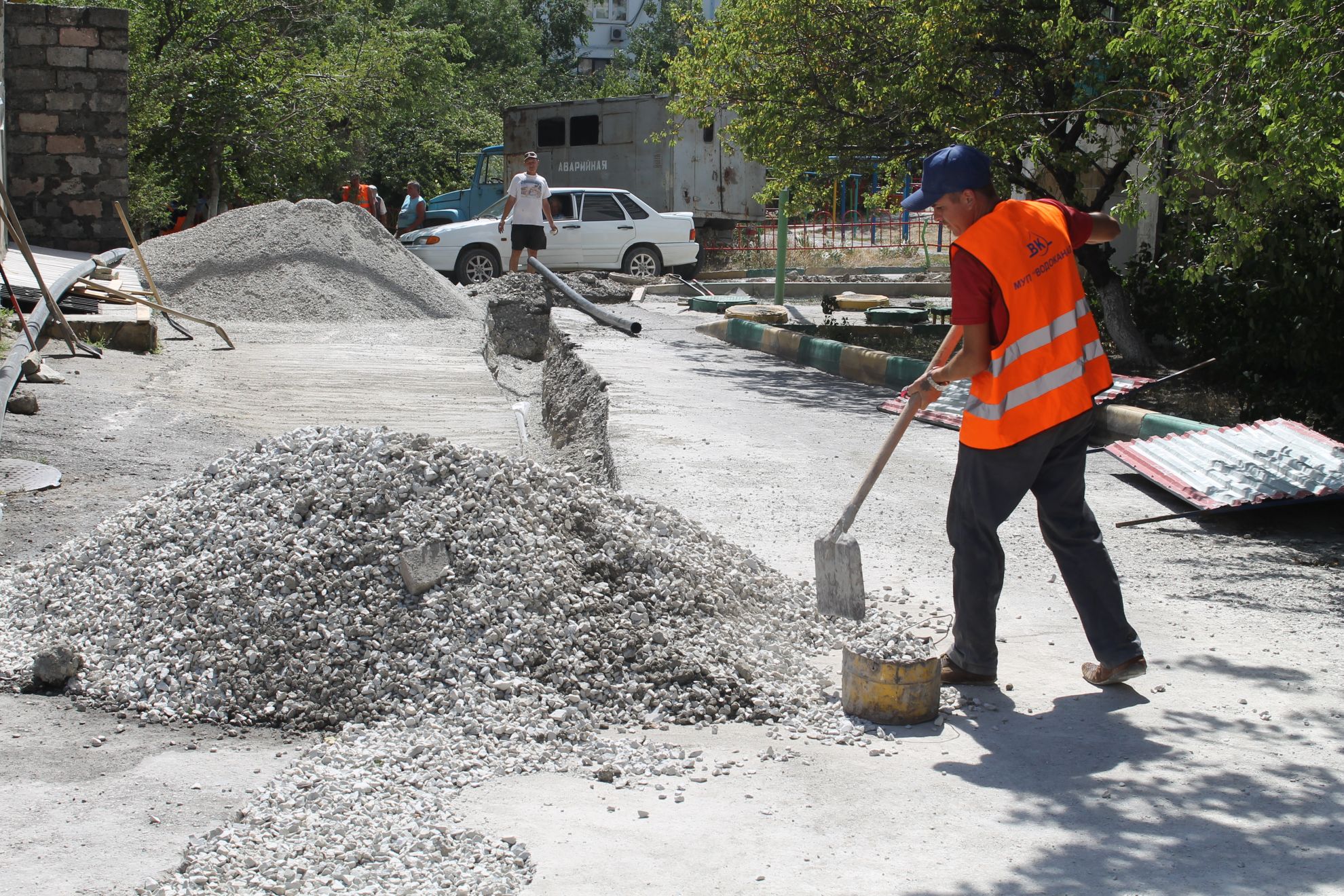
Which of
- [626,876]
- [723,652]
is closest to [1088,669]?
[723,652]

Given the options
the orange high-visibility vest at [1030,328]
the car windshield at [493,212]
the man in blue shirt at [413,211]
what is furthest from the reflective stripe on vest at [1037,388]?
the man in blue shirt at [413,211]

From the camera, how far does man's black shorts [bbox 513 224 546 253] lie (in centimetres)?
1652

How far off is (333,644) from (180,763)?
588 millimetres

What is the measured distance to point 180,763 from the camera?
3480 millimetres

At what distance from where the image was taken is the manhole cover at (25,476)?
632cm

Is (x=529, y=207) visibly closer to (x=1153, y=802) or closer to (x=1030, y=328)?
(x=1030, y=328)

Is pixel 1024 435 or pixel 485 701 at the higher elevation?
pixel 1024 435

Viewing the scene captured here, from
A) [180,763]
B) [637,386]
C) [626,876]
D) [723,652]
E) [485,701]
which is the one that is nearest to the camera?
[626,876]

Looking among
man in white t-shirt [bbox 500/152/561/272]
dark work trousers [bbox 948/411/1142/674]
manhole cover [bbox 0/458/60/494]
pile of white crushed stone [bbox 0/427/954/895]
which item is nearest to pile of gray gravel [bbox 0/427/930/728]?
pile of white crushed stone [bbox 0/427/954/895]

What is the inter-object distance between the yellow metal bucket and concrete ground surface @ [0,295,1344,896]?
85mm

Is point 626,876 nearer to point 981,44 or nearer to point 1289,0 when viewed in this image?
point 1289,0

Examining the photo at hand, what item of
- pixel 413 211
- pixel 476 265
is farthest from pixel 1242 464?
pixel 413 211

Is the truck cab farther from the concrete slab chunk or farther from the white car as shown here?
the concrete slab chunk

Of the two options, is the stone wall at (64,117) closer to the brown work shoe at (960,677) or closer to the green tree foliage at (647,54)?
the brown work shoe at (960,677)
